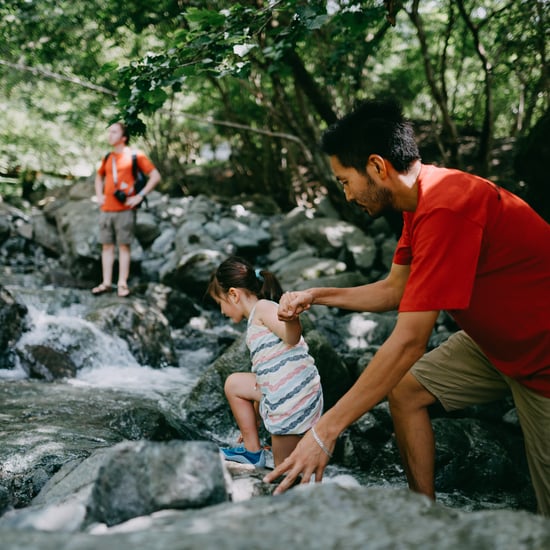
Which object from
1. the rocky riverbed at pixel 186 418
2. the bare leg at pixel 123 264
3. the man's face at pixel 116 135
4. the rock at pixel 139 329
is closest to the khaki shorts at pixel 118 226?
the bare leg at pixel 123 264

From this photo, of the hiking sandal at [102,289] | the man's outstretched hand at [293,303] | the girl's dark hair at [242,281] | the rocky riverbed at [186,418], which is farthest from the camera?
the hiking sandal at [102,289]

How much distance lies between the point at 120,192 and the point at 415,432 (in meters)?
6.44

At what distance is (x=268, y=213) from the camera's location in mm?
14125

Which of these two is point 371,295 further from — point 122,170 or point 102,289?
point 102,289

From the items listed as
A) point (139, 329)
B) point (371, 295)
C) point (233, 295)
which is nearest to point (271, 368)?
point (233, 295)

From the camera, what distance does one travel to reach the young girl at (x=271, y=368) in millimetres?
3219

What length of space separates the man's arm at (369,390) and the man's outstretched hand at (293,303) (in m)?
0.62

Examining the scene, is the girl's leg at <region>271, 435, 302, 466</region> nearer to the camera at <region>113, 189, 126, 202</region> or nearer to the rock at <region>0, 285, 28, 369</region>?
the rock at <region>0, 285, 28, 369</region>

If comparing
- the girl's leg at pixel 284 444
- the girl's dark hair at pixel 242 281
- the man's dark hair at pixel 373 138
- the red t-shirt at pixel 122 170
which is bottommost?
the girl's leg at pixel 284 444

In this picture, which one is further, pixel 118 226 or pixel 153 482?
pixel 118 226

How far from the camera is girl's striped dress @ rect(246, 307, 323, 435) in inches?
127

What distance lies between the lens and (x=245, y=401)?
3662 mm

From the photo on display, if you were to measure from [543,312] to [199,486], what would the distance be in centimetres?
165

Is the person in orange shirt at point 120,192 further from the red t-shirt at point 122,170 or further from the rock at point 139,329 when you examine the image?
the rock at point 139,329
